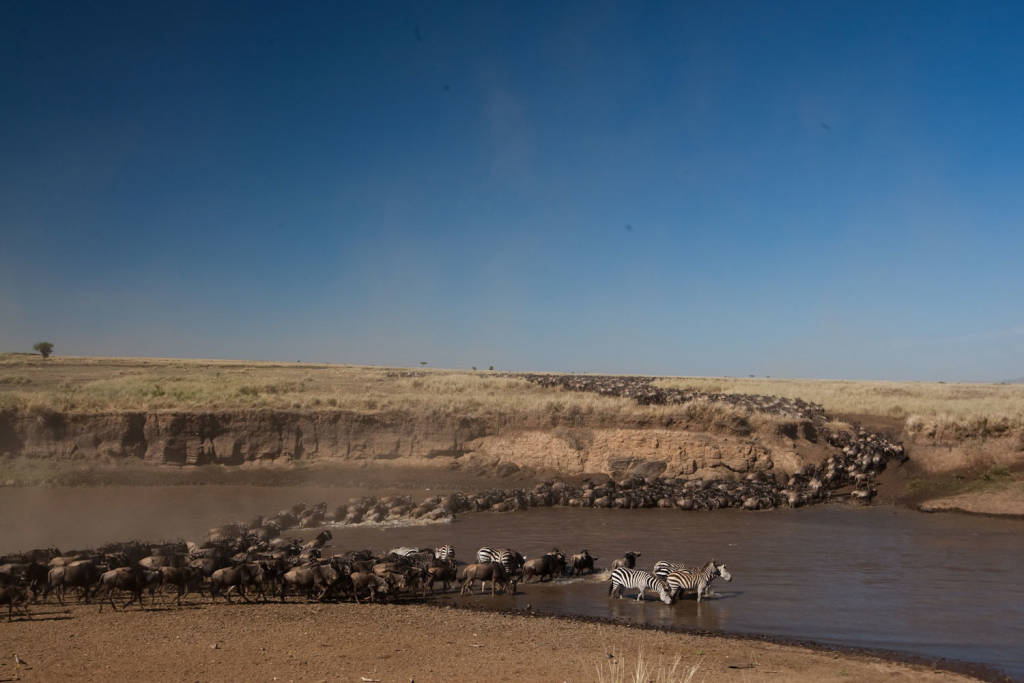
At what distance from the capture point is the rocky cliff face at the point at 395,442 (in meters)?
29.6

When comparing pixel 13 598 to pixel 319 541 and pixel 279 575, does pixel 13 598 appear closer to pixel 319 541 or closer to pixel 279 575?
pixel 279 575

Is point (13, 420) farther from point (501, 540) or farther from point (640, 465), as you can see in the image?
point (640, 465)

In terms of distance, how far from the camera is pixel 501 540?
68.4 ft

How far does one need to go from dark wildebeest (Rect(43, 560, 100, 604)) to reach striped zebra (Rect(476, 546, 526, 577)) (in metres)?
7.17

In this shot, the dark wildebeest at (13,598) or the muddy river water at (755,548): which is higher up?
the dark wildebeest at (13,598)

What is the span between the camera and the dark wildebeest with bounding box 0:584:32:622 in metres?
12.4

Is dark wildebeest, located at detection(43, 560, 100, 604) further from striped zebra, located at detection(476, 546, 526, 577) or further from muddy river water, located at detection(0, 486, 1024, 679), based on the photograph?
striped zebra, located at detection(476, 546, 526, 577)

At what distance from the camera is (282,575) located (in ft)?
47.4

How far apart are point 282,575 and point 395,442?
656 inches

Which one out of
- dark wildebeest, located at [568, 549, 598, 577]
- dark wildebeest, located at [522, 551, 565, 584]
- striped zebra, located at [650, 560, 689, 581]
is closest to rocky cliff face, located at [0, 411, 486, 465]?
dark wildebeest, located at [568, 549, 598, 577]

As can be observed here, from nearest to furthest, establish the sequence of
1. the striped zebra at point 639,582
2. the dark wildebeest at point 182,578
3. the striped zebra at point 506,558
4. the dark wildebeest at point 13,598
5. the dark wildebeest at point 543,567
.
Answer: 1. the dark wildebeest at point 13,598
2. the dark wildebeest at point 182,578
3. the striped zebra at point 639,582
4. the striped zebra at point 506,558
5. the dark wildebeest at point 543,567

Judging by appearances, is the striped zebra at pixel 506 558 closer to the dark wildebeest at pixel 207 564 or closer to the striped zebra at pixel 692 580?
the striped zebra at pixel 692 580

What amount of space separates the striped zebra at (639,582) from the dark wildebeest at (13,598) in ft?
33.2

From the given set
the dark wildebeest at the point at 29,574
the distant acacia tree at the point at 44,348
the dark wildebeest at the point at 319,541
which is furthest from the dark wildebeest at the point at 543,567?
the distant acacia tree at the point at 44,348
